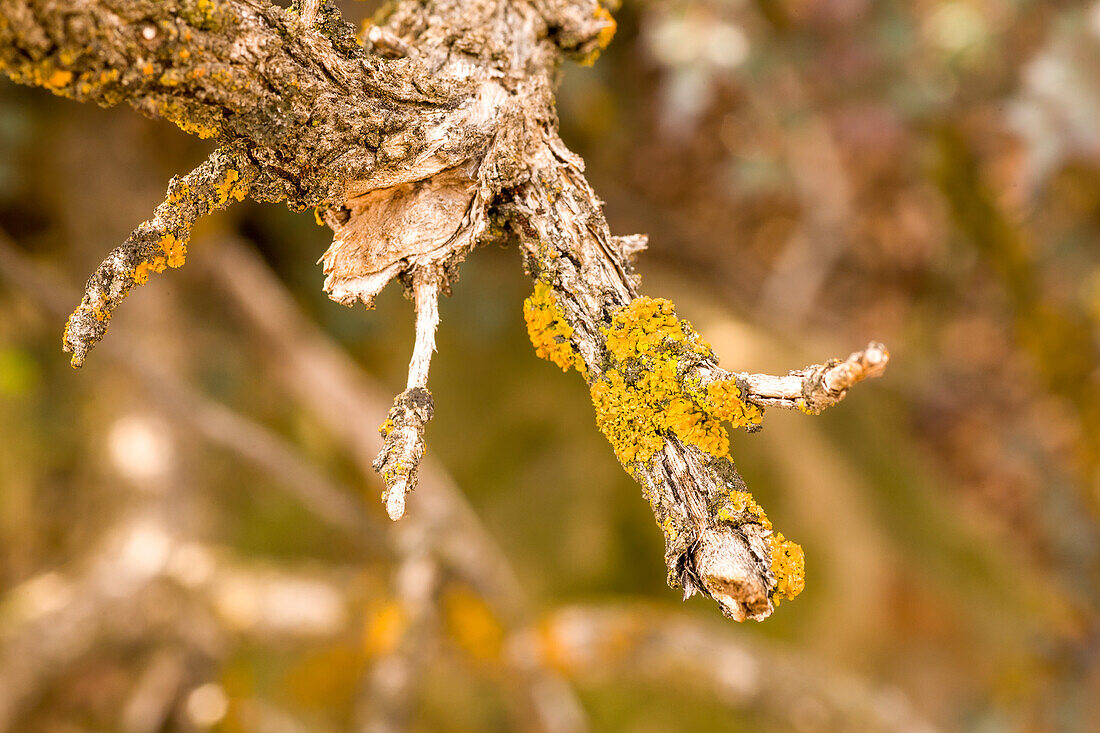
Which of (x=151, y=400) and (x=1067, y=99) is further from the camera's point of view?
(x=151, y=400)

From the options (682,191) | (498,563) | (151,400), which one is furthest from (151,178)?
(682,191)

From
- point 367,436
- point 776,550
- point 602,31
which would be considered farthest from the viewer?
point 367,436

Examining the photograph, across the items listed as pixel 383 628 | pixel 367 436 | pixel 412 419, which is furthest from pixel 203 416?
pixel 412 419

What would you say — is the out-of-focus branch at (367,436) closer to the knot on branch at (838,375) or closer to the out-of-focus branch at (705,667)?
the out-of-focus branch at (705,667)

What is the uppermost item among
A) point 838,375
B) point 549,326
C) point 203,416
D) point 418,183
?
point 203,416

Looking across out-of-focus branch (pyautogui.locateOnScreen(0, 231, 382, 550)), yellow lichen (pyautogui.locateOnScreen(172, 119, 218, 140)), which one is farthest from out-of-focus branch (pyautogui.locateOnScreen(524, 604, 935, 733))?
yellow lichen (pyautogui.locateOnScreen(172, 119, 218, 140))

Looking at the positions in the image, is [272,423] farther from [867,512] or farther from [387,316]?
[867,512]

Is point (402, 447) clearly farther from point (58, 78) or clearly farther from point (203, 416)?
point (203, 416)

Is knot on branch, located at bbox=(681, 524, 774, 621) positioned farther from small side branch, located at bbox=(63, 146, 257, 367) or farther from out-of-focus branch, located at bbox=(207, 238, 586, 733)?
out-of-focus branch, located at bbox=(207, 238, 586, 733)
